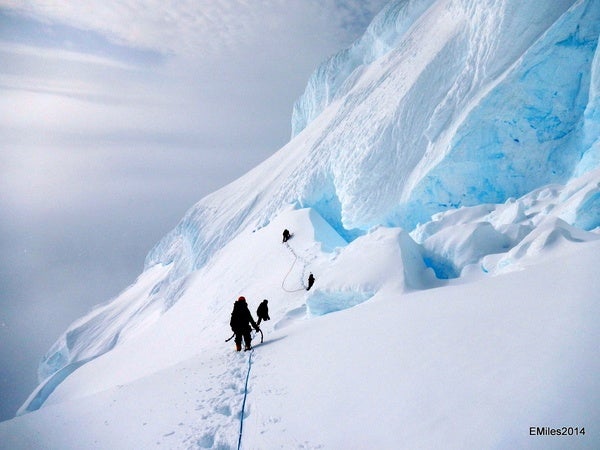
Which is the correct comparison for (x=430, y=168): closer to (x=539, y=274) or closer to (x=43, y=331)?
(x=539, y=274)

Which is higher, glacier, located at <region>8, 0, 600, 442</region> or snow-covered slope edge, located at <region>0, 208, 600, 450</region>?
glacier, located at <region>8, 0, 600, 442</region>

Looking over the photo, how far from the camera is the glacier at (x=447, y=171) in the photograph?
25.5ft

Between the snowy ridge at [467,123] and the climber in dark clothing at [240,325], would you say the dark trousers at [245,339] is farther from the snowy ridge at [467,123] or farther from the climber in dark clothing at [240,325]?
the snowy ridge at [467,123]

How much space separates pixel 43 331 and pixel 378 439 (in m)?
91.4

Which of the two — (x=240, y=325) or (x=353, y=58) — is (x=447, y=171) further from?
(x=353, y=58)

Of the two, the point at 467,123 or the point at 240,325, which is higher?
the point at 467,123

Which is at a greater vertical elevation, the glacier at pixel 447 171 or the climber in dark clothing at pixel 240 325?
the glacier at pixel 447 171

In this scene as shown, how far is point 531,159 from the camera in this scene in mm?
11242

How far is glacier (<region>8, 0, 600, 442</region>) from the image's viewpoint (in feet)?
25.5

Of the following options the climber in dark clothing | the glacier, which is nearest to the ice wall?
the glacier

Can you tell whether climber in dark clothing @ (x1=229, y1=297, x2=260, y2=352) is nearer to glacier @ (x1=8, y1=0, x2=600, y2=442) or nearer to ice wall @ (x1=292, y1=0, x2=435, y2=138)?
glacier @ (x1=8, y1=0, x2=600, y2=442)

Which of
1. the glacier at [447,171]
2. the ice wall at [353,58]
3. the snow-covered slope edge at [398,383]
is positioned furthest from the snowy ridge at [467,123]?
the ice wall at [353,58]

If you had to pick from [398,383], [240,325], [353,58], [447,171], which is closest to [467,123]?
[447,171]

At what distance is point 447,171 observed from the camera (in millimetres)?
12000
